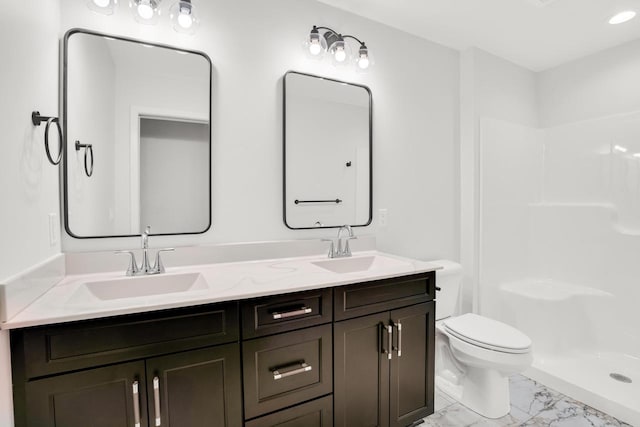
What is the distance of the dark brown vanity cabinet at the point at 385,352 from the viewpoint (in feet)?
4.58

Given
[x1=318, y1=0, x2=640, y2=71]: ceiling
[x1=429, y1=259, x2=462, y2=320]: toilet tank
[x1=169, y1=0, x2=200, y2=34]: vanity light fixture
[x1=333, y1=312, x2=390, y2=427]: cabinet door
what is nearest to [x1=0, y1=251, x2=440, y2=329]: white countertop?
[x1=333, y1=312, x2=390, y2=427]: cabinet door

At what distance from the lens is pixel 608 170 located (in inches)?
99.4

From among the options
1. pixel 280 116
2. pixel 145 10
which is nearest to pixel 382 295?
pixel 280 116

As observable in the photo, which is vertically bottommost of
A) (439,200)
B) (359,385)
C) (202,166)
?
(359,385)

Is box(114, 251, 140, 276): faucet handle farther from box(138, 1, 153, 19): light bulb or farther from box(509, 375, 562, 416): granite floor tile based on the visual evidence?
box(509, 375, 562, 416): granite floor tile

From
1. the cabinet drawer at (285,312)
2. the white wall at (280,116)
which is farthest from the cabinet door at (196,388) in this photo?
the white wall at (280,116)

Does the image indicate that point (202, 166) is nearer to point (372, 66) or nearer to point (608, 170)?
point (372, 66)

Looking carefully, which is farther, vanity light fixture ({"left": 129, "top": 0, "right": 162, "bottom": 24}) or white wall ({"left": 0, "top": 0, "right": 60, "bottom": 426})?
vanity light fixture ({"left": 129, "top": 0, "right": 162, "bottom": 24})

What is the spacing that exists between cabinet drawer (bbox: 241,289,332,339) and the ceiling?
1725 mm

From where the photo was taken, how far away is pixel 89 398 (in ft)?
3.18

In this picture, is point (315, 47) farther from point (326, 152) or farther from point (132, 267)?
point (132, 267)

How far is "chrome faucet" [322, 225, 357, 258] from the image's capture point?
190 centimetres

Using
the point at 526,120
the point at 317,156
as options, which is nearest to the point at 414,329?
the point at 317,156

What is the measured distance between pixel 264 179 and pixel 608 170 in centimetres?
269
